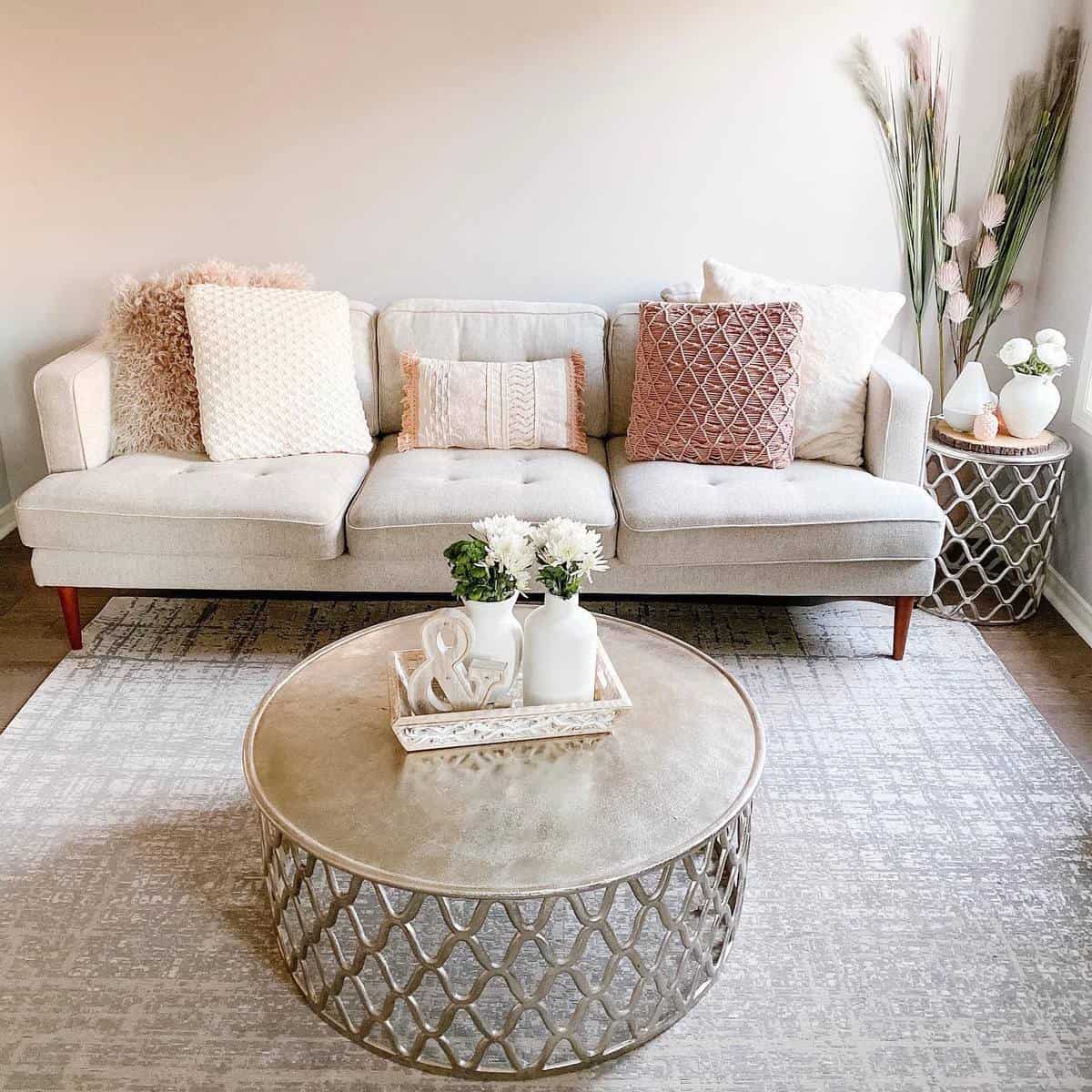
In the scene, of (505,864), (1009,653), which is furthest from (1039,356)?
(505,864)

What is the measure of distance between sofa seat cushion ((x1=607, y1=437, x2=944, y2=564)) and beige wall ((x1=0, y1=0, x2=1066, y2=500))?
1066 millimetres

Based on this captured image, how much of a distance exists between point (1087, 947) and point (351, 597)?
7.28 feet

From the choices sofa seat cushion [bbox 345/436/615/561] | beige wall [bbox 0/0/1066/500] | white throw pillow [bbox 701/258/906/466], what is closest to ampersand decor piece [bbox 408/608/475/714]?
sofa seat cushion [bbox 345/436/615/561]

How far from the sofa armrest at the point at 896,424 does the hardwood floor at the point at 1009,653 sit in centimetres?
54

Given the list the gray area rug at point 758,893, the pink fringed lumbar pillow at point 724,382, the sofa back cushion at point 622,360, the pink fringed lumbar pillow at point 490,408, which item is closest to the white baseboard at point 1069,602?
the gray area rug at point 758,893

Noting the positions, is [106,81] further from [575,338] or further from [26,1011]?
[26,1011]

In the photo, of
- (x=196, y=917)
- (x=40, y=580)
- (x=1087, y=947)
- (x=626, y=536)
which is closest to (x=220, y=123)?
(x=40, y=580)

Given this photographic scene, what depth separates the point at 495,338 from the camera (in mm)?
3381

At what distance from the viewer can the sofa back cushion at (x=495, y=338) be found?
11.1 feet

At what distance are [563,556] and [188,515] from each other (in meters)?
1.42

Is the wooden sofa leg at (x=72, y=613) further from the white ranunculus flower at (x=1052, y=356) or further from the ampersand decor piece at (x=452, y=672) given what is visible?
the white ranunculus flower at (x=1052, y=356)

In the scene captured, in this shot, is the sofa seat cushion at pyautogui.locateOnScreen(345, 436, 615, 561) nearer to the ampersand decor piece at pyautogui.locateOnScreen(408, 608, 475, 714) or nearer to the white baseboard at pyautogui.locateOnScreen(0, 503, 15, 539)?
the ampersand decor piece at pyautogui.locateOnScreen(408, 608, 475, 714)

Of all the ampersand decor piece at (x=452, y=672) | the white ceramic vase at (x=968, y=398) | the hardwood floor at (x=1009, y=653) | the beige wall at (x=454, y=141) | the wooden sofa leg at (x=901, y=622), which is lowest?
the hardwood floor at (x=1009, y=653)

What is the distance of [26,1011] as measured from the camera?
1.82m
